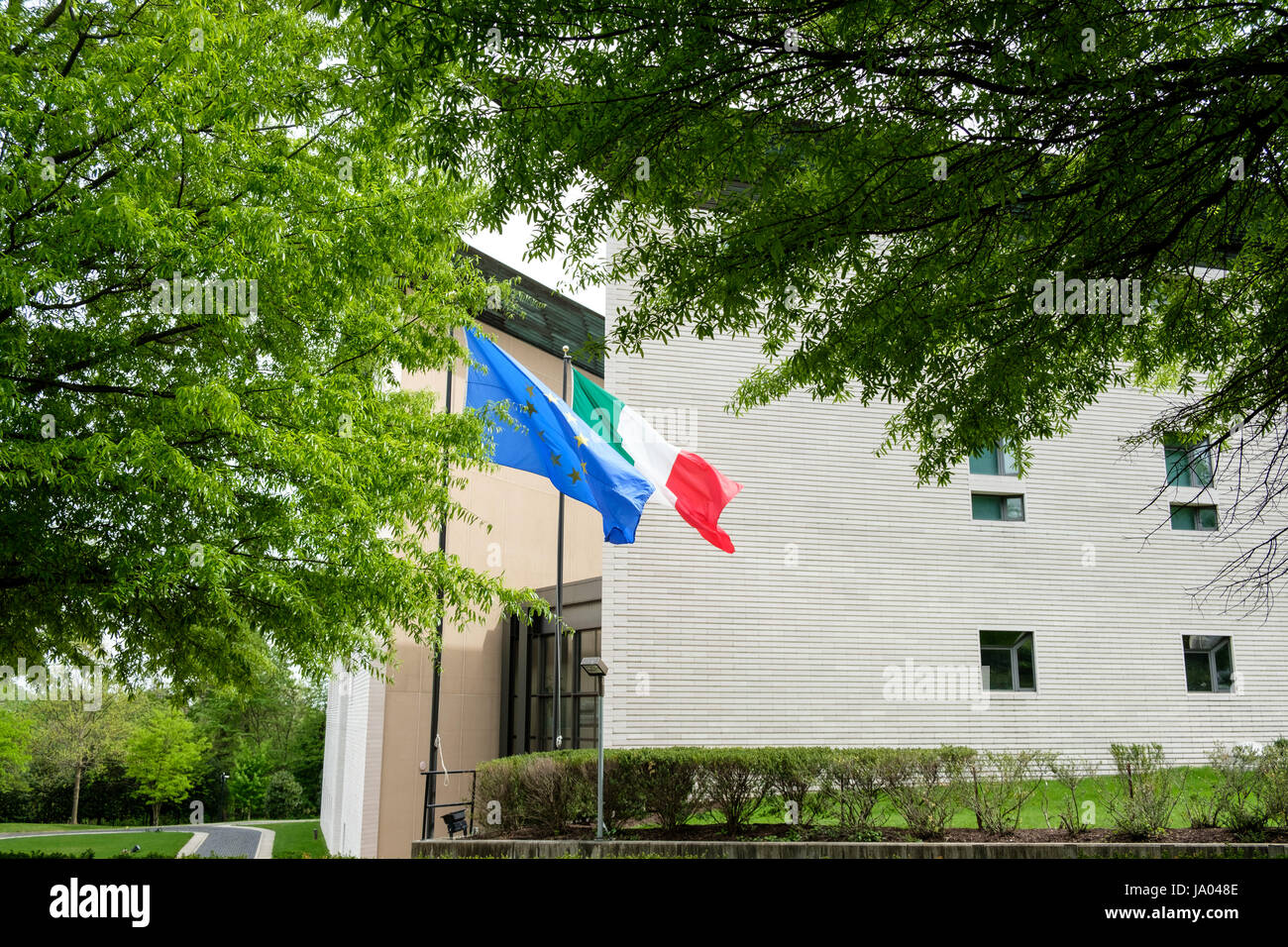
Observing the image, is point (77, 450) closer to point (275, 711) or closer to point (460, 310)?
point (460, 310)

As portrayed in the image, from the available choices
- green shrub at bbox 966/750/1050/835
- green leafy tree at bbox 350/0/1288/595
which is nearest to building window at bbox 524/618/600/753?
green shrub at bbox 966/750/1050/835

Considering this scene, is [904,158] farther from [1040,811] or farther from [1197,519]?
[1197,519]

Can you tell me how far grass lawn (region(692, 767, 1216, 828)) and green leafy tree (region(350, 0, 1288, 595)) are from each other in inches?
190

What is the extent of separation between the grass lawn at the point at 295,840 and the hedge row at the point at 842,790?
15704mm

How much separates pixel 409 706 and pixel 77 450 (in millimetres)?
13940

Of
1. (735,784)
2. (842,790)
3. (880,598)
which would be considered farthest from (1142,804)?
(880,598)

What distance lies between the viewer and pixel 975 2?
477 cm

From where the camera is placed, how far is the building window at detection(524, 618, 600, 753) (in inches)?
752

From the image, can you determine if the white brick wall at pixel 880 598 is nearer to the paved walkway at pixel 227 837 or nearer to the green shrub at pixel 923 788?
the green shrub at pixel 923 788

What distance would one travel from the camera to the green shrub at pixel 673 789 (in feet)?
34.2

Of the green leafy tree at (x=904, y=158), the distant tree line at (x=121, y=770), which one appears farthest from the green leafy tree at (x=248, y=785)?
the green leafy tree at (x=904, y=158)

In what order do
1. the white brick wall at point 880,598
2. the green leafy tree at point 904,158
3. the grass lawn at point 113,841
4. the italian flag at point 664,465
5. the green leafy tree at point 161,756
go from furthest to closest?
the green leafy tree at point 161,756
the grass lawn at point 113,841
the white brick wall at point 880,598
the italian flag at point 664,465
the green leafy tree at point 904,158

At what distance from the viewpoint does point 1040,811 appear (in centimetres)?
1139

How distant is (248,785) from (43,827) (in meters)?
11.5
